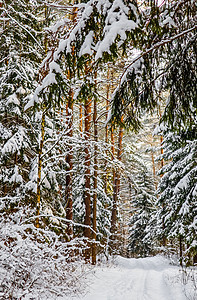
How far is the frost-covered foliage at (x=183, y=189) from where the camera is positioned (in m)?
7.78

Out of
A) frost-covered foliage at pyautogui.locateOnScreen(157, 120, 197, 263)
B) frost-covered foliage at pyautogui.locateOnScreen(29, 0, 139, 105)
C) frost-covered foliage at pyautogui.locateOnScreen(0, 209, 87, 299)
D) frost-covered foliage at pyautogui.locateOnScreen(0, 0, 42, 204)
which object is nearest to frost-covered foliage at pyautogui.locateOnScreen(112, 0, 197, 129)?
frost-covered foliage at pyautogui.locateOnScreen(29, 0, 139, 105)

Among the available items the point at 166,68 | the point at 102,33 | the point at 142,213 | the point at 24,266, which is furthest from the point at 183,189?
the point at 142,213

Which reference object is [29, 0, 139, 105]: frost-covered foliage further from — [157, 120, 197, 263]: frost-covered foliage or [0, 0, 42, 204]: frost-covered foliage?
[0, 0, 42, 204]: frost-covered foliage

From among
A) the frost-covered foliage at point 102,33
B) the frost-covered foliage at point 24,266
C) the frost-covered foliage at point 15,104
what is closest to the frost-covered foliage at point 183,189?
the frost-covered foliage at point 102,33

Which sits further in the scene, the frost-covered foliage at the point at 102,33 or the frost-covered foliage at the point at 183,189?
the frost-covered foliage at the point at 183,189

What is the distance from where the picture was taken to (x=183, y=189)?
9.68m

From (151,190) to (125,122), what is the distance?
23.4 m

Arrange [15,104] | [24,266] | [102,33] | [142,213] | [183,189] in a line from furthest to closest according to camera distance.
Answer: [142,213], [183,189], [15,104], [24,266], [102,33]

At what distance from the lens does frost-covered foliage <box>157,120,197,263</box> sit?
25.5ft

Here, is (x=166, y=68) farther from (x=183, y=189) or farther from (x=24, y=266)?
(x=183, y=189)

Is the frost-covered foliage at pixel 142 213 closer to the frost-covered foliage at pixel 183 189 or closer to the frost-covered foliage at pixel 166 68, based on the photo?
the frost-covered foliage at pixel 183 189

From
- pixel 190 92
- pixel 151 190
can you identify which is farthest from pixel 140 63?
pixel 151 190

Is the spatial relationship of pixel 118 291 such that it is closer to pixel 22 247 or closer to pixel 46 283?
pixel 46 283

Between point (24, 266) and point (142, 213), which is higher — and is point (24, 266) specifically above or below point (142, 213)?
above
